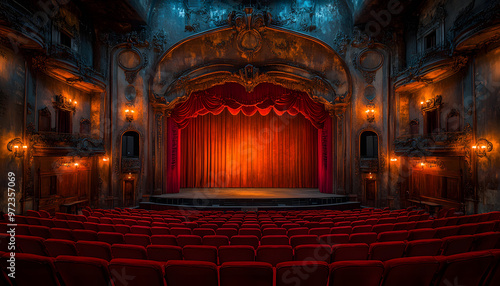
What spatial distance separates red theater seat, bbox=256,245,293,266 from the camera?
9.39 ft

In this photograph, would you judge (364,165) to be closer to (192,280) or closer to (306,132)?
(306,132)

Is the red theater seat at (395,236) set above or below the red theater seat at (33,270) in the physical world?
below

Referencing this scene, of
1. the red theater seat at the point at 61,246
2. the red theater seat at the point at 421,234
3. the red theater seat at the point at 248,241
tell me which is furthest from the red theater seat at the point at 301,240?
the red theater seat at the point at 61,246

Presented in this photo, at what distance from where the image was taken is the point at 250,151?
1795 cm

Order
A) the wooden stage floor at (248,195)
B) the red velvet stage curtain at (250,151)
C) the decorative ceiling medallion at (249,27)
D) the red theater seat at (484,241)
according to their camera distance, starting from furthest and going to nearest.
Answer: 1. the red velvet stage curtain at (250,151)
2. the wooden stage floor at (248,195)
3. the decorative ceiling medallion at (249,27)
4. the red theater seat at (484,241)

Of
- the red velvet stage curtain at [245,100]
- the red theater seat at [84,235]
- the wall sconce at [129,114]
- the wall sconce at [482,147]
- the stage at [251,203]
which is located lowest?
the stage at [251,203]

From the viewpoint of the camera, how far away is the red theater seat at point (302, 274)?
2.05 meters

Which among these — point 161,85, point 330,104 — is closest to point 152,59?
point 161,85

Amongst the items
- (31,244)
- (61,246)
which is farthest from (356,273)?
(31,244)

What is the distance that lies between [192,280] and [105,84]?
39.1 feet

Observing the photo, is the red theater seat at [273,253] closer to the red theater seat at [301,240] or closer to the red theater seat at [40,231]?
the red theater seat at [301,240]

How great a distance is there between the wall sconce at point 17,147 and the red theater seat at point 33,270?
7.87 metres

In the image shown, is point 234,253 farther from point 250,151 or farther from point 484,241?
point 250,151

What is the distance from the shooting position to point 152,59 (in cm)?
1260
